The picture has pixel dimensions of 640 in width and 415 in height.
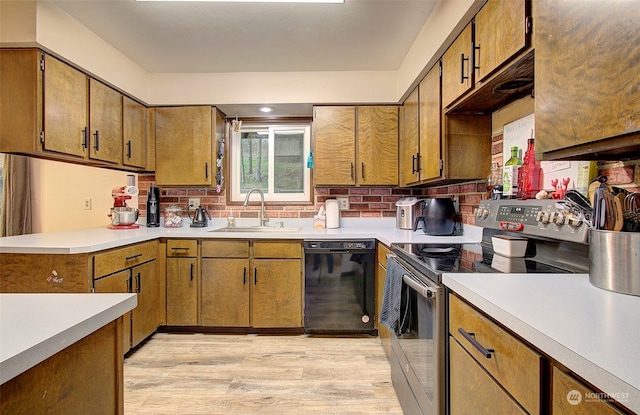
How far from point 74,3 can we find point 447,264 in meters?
2.60

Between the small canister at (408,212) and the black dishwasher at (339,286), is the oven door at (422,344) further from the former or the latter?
the small canister at (408,212)

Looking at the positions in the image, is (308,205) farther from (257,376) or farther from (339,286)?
(257,376)

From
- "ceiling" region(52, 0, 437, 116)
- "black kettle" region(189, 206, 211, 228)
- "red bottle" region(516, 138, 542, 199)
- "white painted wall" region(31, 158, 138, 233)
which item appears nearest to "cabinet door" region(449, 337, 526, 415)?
"red bottle" region(516, 138, 542, 199)

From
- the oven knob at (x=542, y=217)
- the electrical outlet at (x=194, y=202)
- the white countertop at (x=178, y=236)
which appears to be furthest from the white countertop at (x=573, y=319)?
the electrical outlet at (x=194, y=202)

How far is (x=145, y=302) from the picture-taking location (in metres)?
2.31

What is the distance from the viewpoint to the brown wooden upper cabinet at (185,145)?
2.71 m

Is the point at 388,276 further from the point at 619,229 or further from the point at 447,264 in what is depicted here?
the point at 619,229

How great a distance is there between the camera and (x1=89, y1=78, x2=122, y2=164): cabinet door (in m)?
2.18

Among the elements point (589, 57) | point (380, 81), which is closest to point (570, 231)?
point (589, 57)

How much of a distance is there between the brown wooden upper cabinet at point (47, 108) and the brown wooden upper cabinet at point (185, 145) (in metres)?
0.55

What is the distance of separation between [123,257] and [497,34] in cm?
248

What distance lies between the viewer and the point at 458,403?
98 centimetres

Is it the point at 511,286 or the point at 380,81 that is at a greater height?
the point at 380,81

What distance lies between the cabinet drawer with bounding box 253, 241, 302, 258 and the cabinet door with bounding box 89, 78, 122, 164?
4.36 ft
